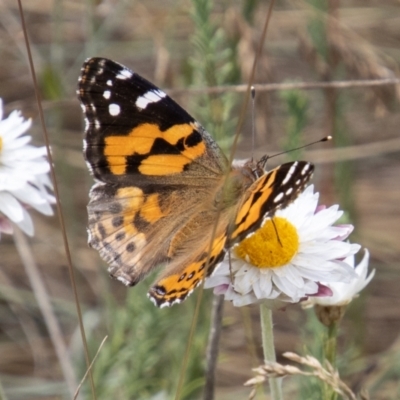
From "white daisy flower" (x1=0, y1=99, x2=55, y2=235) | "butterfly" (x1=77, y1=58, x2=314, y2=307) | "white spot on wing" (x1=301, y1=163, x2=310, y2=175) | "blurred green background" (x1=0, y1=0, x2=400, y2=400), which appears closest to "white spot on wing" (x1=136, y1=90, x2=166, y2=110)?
"butterfly" (x1=77, y1=58, x2=314, y2=307)

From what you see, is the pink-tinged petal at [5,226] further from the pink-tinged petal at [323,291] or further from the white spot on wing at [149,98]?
the pink-tinged petal at [323,291]

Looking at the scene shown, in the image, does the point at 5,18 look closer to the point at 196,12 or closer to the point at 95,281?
the point at 95,281

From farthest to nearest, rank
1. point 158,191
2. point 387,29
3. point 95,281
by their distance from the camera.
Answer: point 387,29 → point 95,281 → point 158,191

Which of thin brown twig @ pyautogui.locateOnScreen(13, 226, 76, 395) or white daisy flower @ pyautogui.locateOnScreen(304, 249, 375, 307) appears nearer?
white daisy flower @ pyautogui.locateOnScreen(304, 249, 375, 307)

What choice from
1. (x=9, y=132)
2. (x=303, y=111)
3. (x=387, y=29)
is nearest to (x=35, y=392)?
(x=9, y=132)

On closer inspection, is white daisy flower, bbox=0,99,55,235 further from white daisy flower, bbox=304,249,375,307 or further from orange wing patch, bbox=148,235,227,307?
white daisy flower, bbox=304,249,375,307

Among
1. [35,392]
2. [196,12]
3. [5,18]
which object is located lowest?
[35,392]

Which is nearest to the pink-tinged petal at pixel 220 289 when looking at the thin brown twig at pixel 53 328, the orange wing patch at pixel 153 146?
the orange wing patch at pixel 153 146
